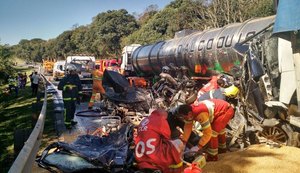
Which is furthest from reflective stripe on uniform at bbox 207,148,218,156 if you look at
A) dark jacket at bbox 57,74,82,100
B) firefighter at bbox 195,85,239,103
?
dark jacket at bbox 57,74,82,100

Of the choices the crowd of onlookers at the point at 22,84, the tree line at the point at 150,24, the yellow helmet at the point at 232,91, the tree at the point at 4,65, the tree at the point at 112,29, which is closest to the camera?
the yellow helmet at the point at 232,91

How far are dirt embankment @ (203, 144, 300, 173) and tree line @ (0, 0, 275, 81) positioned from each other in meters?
21.4

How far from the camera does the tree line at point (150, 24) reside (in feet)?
98.7

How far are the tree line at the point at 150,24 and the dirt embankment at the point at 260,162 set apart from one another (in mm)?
21414

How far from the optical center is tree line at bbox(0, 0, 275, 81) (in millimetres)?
30094

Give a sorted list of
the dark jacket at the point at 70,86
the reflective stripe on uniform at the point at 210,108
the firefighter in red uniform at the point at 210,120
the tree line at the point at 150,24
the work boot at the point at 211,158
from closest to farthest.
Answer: the firefighter in red uniform at the point at 210,120 < the work boot at the point at 211,158 < the reflective stripe on uniform at the point at 210,108 < the dark jacket at the point at 70,86 < the tree line at the point at 150,24

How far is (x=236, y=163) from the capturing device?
17.4 feet

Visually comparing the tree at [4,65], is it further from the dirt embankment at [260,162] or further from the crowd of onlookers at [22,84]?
the dirt embankment at [260,162]

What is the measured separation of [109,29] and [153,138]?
64.1 meters

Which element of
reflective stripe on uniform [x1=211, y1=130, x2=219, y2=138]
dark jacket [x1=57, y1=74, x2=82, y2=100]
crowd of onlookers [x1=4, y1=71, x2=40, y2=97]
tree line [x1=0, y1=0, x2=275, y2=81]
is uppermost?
tree line [x1=0, y1=0, x2=275, y2=81]

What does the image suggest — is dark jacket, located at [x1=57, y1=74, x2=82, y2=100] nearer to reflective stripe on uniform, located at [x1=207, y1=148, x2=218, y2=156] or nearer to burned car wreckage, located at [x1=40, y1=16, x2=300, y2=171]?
burned car wreckage, located at [x1=40, y1=16, x2=300, y2=171]

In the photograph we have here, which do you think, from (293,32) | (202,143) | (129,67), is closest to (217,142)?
(202,143)

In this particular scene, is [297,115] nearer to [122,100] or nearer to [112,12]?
[122,100]

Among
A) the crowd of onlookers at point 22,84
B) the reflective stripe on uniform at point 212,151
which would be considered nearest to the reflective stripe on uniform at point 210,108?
the reflective stripe on uniform at point 212,151
